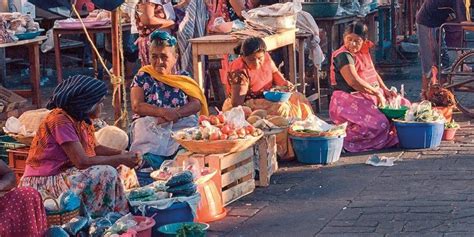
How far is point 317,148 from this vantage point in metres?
8.72

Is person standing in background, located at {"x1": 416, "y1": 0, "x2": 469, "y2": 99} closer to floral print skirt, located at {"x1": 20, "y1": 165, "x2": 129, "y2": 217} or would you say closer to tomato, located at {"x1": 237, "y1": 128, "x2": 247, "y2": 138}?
tomato, located at {"x1": 237, "y1": 128, "x2": 247, "y2": 138}

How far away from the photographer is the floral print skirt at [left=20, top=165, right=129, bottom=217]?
625 centimetres

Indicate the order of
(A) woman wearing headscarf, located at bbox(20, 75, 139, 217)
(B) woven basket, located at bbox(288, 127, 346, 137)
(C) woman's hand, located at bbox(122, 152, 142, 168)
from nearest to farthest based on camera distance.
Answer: (A) woman wearing headscarf, located at bbox(20, 75, 139, 217) → (C) woman's hand, located at bbox(122, 152, 142, 168) → (B) woven basket, located at bbox(288, 127, 346, 137)

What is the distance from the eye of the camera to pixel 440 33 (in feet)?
37.7

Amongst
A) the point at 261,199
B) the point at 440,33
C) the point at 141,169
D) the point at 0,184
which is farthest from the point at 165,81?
the point at 440,33

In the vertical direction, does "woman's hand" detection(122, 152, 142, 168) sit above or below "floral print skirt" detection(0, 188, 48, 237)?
above

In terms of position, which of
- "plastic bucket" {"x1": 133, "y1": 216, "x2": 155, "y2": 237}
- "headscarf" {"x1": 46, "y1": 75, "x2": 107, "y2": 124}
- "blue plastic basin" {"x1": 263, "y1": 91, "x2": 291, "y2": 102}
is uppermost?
"headscarf" {"x1": 46, "y1": 75, "x2": 107, "y2": 124}

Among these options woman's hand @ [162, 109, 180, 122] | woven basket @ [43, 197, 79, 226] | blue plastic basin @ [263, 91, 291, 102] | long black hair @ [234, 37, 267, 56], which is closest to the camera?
woven basket @ [43, 197, 79, 226]

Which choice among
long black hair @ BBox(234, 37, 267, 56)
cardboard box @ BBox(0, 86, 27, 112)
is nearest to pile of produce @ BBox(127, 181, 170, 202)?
long black hair @ BBox(234, 37, 267, 56)

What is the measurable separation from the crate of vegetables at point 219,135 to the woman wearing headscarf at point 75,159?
1.05m

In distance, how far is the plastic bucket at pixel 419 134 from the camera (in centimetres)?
922

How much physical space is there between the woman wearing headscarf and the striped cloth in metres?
4.47

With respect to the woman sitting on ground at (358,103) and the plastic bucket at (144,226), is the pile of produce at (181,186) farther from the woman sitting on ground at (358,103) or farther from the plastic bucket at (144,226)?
the woman sitting on ground at (358,103)

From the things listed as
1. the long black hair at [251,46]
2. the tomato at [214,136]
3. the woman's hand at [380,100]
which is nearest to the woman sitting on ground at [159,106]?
the tomato at [214,136]
